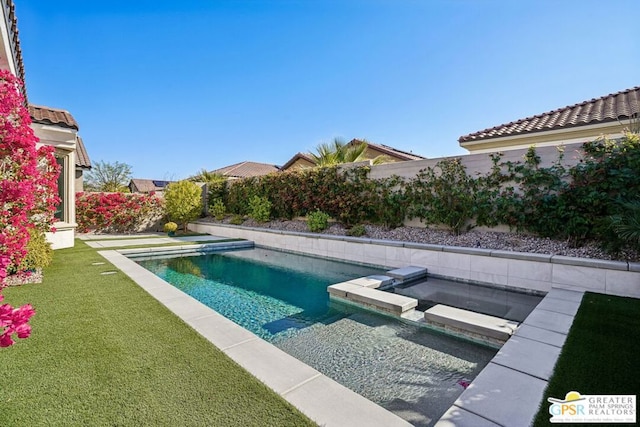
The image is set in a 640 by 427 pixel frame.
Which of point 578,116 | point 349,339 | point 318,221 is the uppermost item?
point 578,116

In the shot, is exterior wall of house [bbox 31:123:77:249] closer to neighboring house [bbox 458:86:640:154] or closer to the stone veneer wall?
the stone veneer wall

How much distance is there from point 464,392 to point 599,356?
181 cm

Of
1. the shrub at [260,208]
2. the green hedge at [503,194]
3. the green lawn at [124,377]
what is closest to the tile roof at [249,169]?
the shrub at [260,208]

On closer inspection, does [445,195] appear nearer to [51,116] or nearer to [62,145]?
[62,145]

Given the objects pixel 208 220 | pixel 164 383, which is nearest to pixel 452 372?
pixel 164 383

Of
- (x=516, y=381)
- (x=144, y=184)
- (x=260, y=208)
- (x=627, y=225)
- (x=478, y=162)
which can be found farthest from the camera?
(x=144, y=184)

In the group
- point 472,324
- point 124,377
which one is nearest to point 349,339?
point 472,324

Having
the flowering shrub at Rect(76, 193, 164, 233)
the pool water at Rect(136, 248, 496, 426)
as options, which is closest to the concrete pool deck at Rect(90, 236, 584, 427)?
the pool water at Rect(136, 248, 496, 426)

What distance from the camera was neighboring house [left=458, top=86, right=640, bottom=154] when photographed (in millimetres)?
9227

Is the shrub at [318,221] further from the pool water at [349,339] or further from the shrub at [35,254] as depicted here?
the shrub at [35,254]

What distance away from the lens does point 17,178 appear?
5.97 m

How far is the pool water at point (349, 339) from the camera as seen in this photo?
3.29 m

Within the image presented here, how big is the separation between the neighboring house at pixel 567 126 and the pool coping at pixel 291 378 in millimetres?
9368

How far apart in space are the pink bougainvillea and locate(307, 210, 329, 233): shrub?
26.0ft
